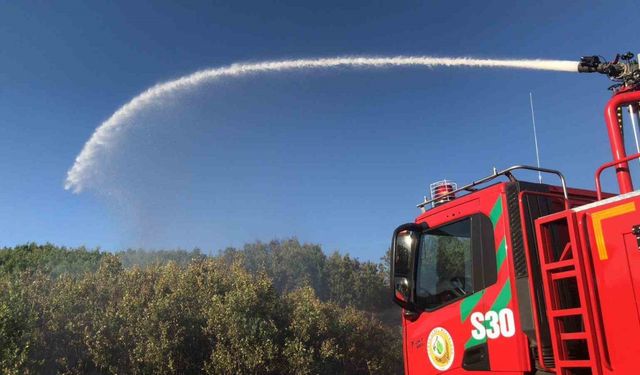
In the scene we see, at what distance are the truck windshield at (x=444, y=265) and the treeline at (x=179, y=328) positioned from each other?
7660 mm

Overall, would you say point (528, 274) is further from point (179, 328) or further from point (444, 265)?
point (179, 328)

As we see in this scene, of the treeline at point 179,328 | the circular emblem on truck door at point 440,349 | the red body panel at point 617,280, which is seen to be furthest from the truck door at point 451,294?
the treeline at point 179,328

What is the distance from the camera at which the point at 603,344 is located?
3.46 metres

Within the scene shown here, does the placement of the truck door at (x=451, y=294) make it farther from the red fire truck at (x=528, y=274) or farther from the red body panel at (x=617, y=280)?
the red body panel at (x=617, y=280)

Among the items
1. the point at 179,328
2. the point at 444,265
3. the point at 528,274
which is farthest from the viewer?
the point at 179,328

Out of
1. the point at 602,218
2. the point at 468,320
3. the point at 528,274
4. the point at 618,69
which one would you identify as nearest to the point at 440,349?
the point at 468,320

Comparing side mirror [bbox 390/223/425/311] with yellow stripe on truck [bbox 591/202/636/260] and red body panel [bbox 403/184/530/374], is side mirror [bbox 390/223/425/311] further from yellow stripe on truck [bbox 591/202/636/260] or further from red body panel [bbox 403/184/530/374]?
yellow stripe on truck [bbox 591/202/636/260]

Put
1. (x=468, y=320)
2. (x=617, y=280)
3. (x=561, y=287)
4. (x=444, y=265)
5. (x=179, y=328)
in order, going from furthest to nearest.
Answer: (x=179, y=328)
(x=444, y=265)
(x=468, y=320)
(x=561, y=287)
(x=617, y=280)

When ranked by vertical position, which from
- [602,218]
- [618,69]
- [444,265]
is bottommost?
[444,265]

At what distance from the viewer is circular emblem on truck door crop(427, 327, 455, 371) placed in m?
4.70

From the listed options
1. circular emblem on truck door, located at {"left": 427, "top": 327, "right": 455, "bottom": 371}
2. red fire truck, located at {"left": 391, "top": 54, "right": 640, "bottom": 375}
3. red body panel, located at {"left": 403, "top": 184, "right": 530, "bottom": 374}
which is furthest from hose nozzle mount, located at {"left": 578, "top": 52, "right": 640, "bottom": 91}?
circular emblem on truck door, located at {"left": 427, "top": 327, "right": 455, "bottom": 371}

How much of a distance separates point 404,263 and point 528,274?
1.24 metres

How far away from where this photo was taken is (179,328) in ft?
41.0

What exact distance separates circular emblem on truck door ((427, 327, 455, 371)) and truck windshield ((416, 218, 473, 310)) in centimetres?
28
